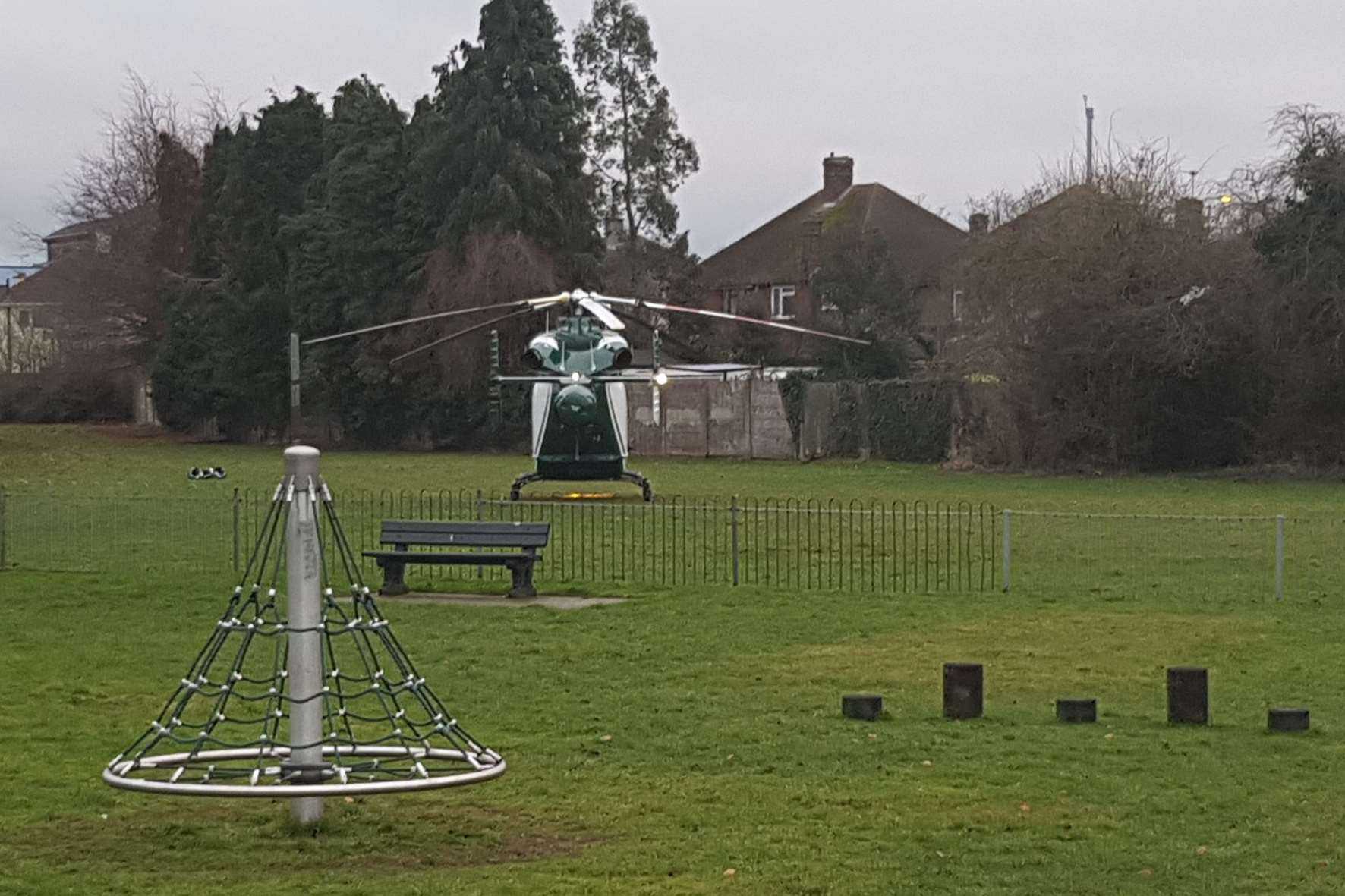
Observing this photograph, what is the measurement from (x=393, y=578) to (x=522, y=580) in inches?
56.0

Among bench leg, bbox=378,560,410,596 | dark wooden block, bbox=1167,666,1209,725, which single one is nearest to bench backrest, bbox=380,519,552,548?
→ bench leg, bbox=378,560,410,596

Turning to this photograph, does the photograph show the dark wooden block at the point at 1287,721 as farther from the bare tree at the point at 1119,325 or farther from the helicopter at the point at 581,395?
the bare tree at the point at 1119,325

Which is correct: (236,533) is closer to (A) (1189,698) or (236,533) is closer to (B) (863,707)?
(B) (863,707)

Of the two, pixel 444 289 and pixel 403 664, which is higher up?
pixel 444 289

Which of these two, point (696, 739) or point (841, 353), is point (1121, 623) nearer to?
point (696, 739)

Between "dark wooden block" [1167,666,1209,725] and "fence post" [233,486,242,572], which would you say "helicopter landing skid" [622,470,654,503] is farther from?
"dark wooden block" [1167,666,1209,725]

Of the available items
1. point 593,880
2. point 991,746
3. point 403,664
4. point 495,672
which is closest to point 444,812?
point 403,664

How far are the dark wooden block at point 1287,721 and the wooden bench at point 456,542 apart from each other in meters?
9.19

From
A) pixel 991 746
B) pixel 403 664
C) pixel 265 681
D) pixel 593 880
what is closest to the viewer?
pixel 593 880

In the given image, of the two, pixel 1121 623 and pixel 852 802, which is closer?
pixel 852 802

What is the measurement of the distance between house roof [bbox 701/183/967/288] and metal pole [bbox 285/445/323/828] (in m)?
62.8

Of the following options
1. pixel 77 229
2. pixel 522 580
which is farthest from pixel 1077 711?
pixel 77 229

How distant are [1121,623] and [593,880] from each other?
988 centimetres

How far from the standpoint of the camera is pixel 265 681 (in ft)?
43.8
